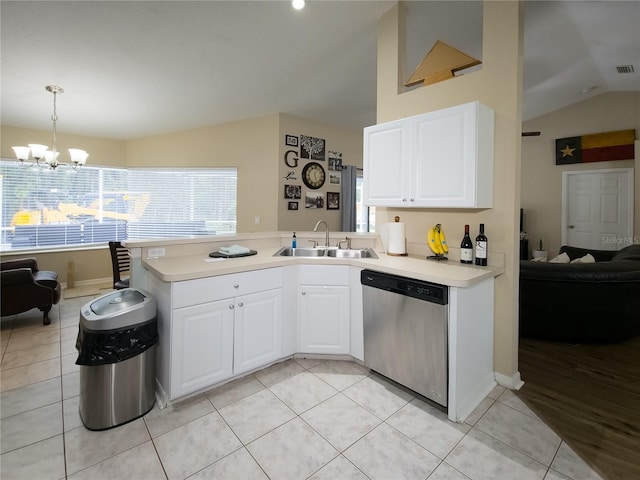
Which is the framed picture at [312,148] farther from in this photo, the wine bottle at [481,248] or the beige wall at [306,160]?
the wine bottle at [481,248]

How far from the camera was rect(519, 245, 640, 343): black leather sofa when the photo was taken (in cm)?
277

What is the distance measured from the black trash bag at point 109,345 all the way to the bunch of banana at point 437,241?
210cm

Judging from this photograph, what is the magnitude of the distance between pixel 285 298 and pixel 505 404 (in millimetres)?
1673

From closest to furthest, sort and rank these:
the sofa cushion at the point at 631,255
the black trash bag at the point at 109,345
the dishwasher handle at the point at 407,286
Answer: the black trash bag at the point at 109,345
the dishwasher handle at the point at 407,286
the sofa cushion at the point at 631,255

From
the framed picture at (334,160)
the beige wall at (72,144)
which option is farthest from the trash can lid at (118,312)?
the beige wall at (72,144)

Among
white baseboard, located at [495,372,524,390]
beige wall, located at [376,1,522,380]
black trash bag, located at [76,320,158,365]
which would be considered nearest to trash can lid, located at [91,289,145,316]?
black trash bag, located at [76,320,158,365]

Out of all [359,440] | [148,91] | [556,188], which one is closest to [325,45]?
[148,91]

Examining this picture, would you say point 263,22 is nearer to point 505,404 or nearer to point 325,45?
point 325,45

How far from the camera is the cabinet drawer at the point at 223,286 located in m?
1.93

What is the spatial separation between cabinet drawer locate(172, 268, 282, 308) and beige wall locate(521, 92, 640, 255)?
20.9ft

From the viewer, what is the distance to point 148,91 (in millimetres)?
3578

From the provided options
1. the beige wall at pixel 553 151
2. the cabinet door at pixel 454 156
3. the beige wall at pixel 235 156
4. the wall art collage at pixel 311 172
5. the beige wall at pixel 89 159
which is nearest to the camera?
the cabinet door at pixel 454 156

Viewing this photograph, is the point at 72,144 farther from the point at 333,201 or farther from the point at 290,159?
the point at 333,201

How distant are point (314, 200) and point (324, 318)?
293 cm
